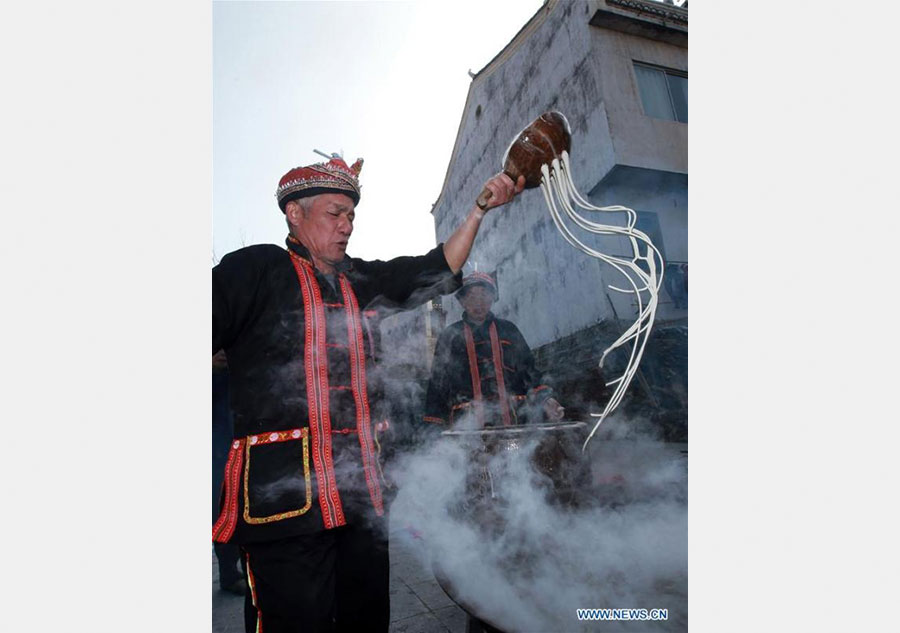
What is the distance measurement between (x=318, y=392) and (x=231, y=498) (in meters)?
0.40

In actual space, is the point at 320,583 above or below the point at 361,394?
below

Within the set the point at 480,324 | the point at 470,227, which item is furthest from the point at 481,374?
the point at 470,227

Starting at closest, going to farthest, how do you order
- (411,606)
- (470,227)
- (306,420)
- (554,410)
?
(306,420)
(470,227)
(411,606)
(554,410)

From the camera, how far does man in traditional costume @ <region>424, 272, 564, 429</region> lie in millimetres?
3865

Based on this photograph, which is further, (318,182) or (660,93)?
(660,93)

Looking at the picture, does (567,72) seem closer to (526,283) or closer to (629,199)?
(629,199)

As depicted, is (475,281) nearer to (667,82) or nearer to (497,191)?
(497,191)

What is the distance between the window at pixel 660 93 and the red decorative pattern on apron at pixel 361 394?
599cm

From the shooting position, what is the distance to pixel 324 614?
4.28 feet

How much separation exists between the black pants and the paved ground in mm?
1007

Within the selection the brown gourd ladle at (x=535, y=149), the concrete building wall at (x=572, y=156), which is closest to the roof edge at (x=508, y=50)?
the concrete building wall at (x=572, y=156)

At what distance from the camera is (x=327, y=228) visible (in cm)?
173

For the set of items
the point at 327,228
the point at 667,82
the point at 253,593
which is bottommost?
the point at 253,593

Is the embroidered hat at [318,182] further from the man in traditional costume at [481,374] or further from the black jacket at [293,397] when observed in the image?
the man in traditional costume at [481,374]
